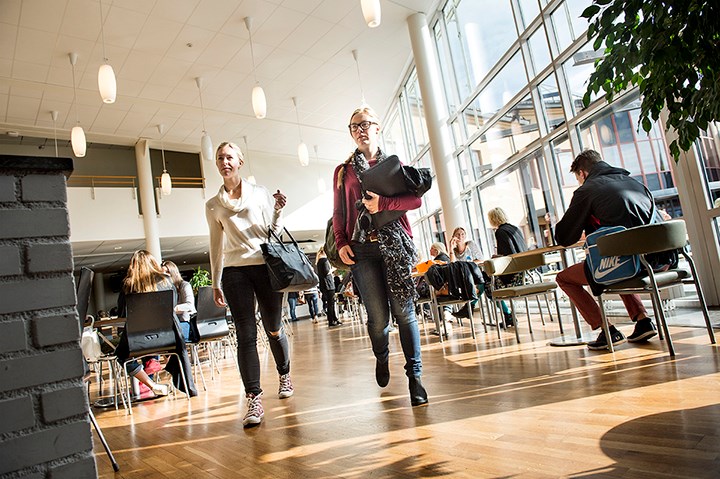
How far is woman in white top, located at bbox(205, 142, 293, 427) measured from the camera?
2383 millimetres

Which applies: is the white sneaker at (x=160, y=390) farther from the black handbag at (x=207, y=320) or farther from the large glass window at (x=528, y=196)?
the large glass window at (x=528, y=196)

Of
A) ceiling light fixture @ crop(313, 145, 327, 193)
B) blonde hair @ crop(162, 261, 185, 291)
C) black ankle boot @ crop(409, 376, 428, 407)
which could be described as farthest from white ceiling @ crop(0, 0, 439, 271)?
black ankle boot @ crop(409, 376, 428, 407)

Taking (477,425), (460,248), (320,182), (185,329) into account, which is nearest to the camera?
(477,425)

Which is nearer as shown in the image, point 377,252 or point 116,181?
point 377,252

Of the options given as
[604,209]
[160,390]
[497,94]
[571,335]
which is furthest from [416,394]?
[497,94]

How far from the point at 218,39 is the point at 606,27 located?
6.63m

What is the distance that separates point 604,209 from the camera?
8.63 feet

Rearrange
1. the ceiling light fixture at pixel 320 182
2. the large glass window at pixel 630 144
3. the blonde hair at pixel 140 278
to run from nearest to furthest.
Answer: the blonde hair at pixel 140 278 → the large glass window at pixel 630 144 → the ceiling light fixture at pixel 320 182

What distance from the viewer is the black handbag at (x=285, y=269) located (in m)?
2.33

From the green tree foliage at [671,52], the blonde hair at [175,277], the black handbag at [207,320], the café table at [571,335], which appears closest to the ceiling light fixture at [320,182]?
the blonde hair at [175,277]

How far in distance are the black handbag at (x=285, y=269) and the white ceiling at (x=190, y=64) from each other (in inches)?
189

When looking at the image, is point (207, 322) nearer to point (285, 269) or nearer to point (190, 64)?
point (285, 269)

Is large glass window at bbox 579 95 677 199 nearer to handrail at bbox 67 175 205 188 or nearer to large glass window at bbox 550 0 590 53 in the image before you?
large glass window at bbox 550 0 590 53

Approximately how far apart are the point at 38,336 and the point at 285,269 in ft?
4.78
